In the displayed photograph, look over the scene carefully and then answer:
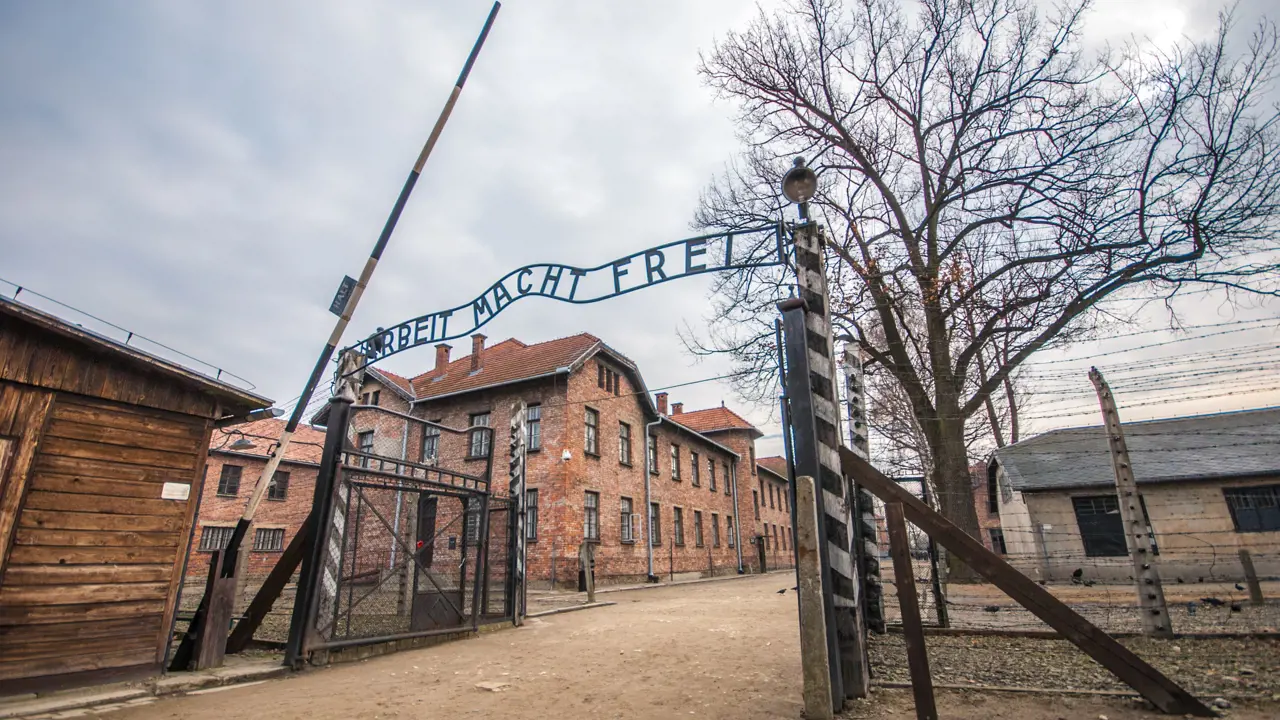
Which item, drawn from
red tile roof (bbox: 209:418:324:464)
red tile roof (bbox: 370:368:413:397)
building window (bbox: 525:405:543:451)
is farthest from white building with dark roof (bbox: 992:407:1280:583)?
red tile roof (bbox: 209:418:324:464)

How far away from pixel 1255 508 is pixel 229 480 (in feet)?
116

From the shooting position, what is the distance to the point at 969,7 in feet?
42.9

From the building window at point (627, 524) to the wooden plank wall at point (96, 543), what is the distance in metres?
16.4

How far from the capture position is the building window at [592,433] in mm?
20391

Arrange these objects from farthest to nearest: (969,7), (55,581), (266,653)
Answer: (969,7) < (266,653) < (55,581)

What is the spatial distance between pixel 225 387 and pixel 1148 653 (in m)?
9.25

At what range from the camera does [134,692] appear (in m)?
4.87

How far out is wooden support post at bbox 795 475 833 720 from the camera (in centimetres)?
369

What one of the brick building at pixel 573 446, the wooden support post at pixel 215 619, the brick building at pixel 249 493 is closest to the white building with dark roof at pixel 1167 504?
the brick building at pixel 573 446

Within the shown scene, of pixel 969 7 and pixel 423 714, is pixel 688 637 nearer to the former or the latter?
pixel 423 714

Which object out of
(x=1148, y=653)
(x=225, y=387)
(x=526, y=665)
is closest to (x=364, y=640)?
(x=526, y=665)

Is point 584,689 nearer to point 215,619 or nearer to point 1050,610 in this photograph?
point 1050,610

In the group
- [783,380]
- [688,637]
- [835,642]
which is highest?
[783,380]

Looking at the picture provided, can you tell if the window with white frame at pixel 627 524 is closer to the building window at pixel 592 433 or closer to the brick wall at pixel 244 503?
the building window at pixel 592 433
